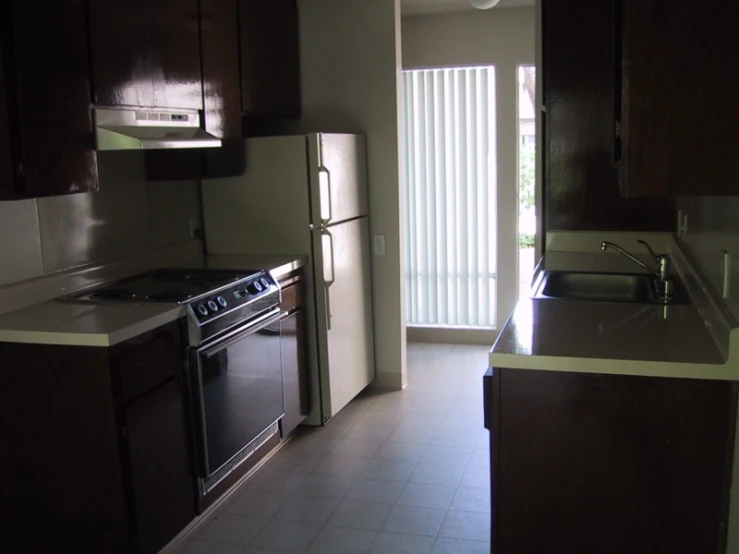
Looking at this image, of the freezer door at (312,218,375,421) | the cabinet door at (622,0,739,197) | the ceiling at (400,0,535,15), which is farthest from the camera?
the ceiling at (400,0,535,15)

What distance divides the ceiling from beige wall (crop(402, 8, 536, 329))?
0.25ft

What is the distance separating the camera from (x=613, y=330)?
7.51ft

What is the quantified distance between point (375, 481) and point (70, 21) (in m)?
2.24

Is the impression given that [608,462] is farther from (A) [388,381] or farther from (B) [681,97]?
(A) [388,381]

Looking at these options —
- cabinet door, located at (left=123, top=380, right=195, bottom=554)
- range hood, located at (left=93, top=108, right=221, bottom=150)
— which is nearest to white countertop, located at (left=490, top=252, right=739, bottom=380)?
cabinet door, located at (left=123, top=380, right=195, bottom=554)

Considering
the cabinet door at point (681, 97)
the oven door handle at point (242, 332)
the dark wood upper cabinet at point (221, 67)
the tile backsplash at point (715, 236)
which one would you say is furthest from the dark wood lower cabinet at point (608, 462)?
the dark wood upper cabinet at point (221, 67)

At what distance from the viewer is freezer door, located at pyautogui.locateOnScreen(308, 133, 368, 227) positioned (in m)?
3.82

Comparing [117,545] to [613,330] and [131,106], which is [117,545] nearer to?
[131,106]

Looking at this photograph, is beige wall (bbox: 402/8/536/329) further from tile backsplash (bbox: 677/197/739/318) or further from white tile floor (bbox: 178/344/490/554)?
tile backsplash (bbox: 677/197/739/318)

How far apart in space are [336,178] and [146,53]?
1.31 meters

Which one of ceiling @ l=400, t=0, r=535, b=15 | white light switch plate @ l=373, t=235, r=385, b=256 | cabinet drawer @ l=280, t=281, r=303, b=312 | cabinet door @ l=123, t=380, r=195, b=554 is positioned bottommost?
cabinet door @ l=123, t=380, r=195, b=554

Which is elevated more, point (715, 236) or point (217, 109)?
point (217, 109)

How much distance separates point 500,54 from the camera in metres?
5.27

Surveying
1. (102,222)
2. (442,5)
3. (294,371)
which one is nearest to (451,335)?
(294,371)
